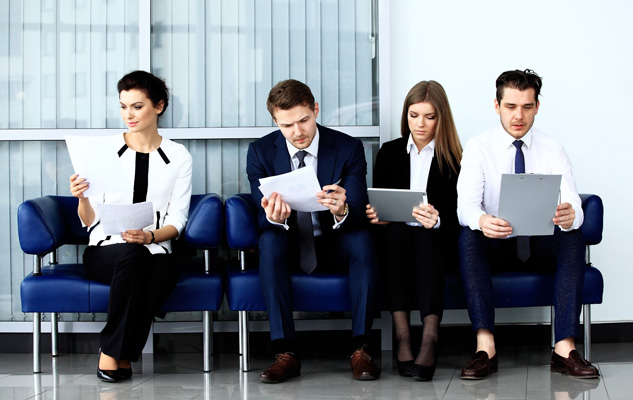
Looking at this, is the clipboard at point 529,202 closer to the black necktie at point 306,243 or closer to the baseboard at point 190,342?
the black necktie at point 306,243

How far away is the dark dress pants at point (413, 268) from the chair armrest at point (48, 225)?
148 cm

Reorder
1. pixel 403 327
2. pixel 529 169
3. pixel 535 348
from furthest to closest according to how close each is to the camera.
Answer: pixel 535 348, pixel 529 169, pixel 403 327

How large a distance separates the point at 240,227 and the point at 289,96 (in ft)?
1.98

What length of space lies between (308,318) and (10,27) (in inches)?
87.1

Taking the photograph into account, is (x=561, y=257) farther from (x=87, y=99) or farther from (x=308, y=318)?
(x=87, y=99)

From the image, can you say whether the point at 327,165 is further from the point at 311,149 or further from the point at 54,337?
the point at 54,337

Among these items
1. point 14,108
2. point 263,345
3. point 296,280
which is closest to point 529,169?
point 296,280

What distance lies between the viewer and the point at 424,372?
298 cm

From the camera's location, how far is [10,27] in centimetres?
397

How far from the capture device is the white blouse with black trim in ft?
11.0

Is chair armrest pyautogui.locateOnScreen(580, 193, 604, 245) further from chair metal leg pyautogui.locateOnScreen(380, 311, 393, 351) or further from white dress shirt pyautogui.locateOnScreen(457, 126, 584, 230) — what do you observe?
chair metal leg pyautogui.locateOnScreen(380, 311, 393, 351)

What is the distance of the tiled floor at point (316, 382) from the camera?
2.79 metres

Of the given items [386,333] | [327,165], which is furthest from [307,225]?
[386,333]

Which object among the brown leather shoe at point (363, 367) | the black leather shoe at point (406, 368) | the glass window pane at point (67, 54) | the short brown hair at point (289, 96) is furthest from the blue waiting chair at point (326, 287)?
the glass window pane at point (67, 54)
